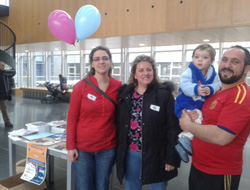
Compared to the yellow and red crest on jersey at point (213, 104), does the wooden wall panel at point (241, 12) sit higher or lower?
higher

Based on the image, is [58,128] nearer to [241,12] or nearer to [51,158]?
[51,158]

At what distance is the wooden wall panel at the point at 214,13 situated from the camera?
200 inches

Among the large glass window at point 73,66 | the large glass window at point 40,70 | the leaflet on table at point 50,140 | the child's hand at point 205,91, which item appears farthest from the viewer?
the large glass window at point 40,70

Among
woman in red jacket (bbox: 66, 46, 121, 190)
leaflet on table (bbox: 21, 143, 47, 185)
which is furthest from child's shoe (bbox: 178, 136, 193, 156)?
leaflet on table (bbox: 21, 143, 47, 185)

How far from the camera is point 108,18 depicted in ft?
23.0

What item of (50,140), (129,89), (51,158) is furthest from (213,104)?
(51,158)

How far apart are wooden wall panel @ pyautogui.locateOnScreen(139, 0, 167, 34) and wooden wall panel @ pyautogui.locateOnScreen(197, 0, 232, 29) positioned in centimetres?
102

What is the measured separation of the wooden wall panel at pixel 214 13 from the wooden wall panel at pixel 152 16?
102cm

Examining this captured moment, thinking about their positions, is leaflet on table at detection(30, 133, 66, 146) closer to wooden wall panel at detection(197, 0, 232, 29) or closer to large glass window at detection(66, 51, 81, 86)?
wooden wall panel at detection(197, 0, 232, 29)

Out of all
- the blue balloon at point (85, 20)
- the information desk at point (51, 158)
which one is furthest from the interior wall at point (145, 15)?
the information desk at point (51, 158)

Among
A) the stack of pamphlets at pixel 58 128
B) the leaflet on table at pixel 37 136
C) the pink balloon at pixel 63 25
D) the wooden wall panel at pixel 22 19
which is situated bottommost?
the leaflet on table at pixel 37 136

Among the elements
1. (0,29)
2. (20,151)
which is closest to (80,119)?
(20,151)

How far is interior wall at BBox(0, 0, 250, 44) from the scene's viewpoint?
5.11 m

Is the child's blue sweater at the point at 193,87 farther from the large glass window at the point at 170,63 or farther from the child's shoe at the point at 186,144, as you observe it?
the large glass window at the point at 170,63
